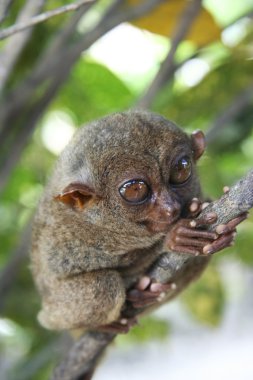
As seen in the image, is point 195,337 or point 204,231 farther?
point 195,337

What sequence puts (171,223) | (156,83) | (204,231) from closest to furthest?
1. (204,231)
2. (171,223)
3. (156,83)

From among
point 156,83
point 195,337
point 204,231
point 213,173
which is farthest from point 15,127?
point 195,337

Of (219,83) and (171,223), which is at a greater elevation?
(219,83)

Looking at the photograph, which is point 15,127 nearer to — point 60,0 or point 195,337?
point 60,0

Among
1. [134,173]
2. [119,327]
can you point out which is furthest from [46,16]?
[119,327]

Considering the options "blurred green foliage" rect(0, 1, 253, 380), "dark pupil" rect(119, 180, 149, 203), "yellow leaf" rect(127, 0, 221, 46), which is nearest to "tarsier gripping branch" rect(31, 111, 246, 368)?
"dark pupil" rect(119, 180, 149, 203)

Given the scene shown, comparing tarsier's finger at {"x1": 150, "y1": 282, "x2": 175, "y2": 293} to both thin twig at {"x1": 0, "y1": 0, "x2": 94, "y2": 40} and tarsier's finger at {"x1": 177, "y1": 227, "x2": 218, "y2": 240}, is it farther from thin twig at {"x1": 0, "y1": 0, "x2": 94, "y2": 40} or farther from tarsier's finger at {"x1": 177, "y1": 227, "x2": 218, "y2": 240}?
thin twig at {"x1": 0, "y1": 0, "x2": 94, "y2": 40}

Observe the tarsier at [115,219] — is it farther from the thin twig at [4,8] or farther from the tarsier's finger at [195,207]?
the thin twig at [4,8]

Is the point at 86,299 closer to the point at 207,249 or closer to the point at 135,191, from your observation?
the point at 135,191

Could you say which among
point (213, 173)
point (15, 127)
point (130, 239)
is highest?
point (15, 127)
